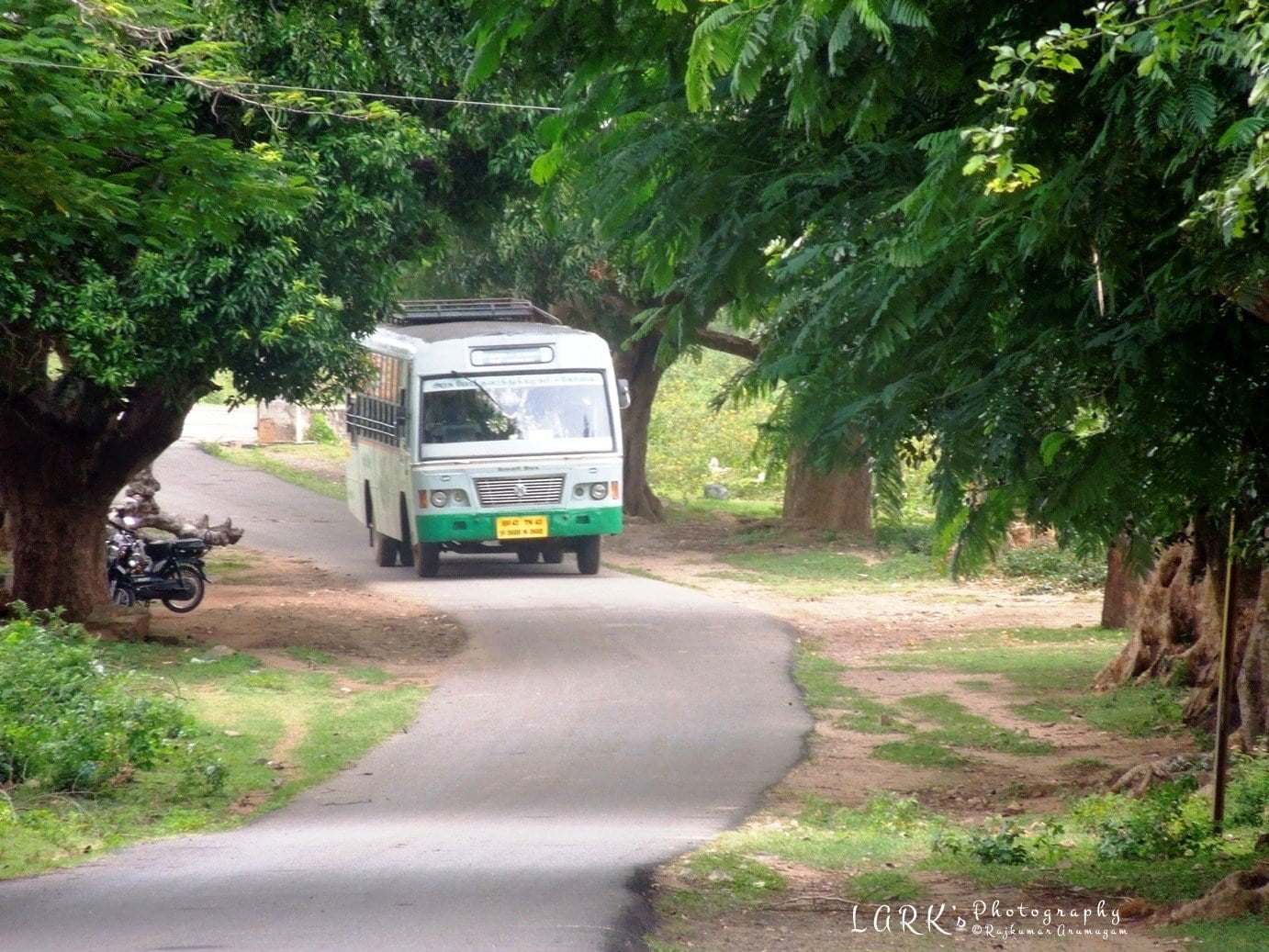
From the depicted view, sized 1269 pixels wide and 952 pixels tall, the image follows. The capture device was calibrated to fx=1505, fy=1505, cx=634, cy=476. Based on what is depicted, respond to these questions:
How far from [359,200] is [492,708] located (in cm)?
457

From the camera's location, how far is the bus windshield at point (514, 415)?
65.0ft

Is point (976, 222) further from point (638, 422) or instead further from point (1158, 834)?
point (638, 422)

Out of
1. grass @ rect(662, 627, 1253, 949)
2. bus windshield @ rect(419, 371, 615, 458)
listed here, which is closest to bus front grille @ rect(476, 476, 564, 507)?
bus windshield @ rect(419, 371, 615, 458)

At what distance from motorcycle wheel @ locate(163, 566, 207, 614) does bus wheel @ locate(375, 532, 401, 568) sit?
5.31 metres

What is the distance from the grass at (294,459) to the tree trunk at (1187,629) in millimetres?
20998

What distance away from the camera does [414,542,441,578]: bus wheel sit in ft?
69.1

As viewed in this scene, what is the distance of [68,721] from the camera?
30.0ft

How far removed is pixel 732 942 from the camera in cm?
576

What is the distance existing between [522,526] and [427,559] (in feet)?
6.66

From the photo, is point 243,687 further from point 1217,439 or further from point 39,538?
point 1217,439

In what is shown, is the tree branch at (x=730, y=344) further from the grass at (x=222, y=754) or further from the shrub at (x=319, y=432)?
the shrub at (x=319, y=432)

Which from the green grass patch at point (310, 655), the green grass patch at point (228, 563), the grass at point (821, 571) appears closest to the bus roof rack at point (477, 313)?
the green grass patch at point (228, 563)

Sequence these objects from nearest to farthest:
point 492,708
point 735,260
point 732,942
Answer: point 732,942
point 735,260
point 492,708

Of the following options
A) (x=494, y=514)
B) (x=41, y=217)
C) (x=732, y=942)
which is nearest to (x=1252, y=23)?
(x=732, y=942)
